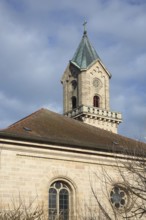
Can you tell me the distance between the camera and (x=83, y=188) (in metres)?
23.7

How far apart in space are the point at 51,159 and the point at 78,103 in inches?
1308

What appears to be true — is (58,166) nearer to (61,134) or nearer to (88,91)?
(61,134)

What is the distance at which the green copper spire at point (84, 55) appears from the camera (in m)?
57.8

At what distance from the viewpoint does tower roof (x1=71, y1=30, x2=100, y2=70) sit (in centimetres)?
5781

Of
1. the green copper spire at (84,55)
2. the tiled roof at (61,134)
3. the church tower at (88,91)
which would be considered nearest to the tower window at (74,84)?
the church tower at (88,91)

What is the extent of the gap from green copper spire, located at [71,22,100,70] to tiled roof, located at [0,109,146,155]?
28928 millimetres

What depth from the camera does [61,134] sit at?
2461 cm

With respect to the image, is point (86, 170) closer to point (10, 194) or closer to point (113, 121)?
point (10, 194)

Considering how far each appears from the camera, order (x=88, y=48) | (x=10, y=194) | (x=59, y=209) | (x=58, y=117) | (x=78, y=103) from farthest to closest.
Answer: (x=88, y=48)
(x=78, y=103)
(x=58, y=117)
(x=59, y=209)
(x=10, y=194)

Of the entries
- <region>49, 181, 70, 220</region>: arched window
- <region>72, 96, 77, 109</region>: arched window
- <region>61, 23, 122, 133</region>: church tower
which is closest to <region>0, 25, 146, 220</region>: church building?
<region>49, 181, 70, 220</region>: arched window

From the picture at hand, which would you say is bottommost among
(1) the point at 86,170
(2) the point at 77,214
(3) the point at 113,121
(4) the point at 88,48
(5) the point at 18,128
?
(2) the point at 77,214

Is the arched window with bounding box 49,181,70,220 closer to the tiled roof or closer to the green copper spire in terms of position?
the tiled roof

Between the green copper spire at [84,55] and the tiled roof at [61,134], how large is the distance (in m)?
28.9

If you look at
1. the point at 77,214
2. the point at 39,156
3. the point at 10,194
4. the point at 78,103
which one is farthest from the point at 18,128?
the point at 78,103
